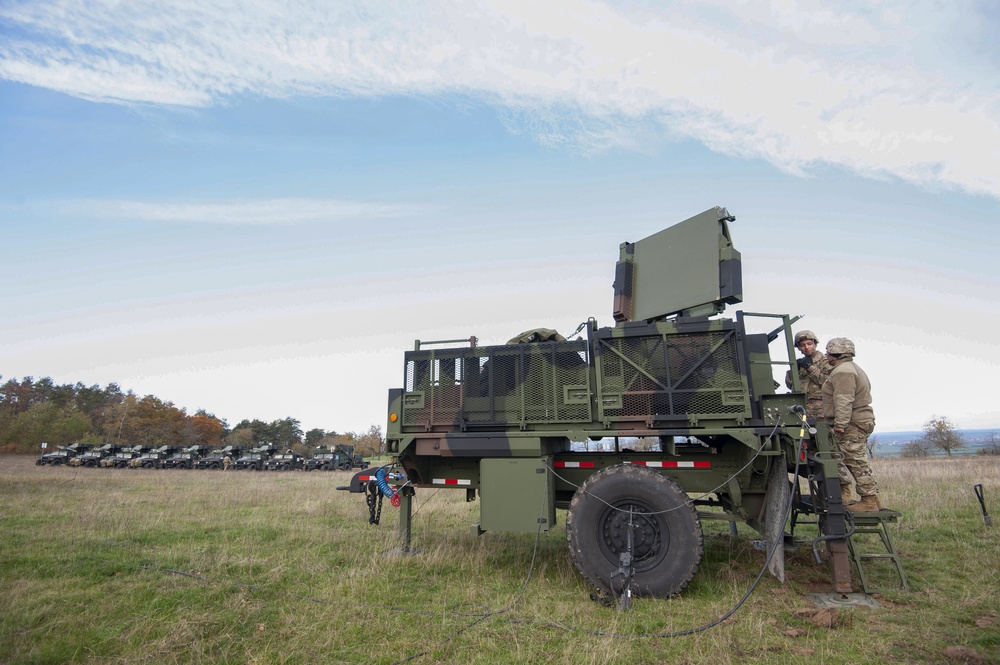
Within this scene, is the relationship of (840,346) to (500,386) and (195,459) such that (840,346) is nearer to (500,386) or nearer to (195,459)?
(500,386)

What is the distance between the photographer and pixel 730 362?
6227 millimetres

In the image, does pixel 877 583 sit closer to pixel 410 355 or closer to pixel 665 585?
pixel 665 585

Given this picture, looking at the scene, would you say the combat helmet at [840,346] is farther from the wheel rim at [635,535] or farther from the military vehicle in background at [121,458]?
the military vehicle in background at [121,458]

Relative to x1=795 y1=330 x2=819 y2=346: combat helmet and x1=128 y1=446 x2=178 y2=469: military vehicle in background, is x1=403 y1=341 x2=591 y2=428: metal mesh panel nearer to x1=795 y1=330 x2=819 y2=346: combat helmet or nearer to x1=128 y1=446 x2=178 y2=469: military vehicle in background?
x1=795 y1=330 x2=819 y2=346: combat helmet

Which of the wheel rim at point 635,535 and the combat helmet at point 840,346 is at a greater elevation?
the combat helmet at point 840,346

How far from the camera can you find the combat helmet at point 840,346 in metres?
6.52

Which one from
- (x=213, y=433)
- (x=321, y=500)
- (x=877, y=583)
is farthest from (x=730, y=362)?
(x=213, y=433)

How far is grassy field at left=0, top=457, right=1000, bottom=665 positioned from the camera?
14.1ft

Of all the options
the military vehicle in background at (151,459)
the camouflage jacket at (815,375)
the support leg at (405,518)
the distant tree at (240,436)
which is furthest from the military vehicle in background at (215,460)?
the camouflage jacket at (815,375)

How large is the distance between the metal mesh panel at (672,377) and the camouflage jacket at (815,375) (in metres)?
1.07

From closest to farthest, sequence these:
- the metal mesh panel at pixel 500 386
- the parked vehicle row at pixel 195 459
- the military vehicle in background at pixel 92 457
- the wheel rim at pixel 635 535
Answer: the wheel rim at pixel 635 535
the metal mesh panel at pixel 500 386
the military vehicle in background at pixel 92 457
the parked vehicle row at pixel 195 459

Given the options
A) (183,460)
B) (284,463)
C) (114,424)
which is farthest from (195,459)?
(114,424)

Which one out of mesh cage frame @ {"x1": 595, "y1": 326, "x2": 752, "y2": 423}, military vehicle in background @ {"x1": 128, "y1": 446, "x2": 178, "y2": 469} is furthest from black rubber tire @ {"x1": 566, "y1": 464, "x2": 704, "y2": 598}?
military vehicle in background @ {"x1": 128, "y1": 446, "x2": 178, "y2": 469}

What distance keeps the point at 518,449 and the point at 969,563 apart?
209 inches
